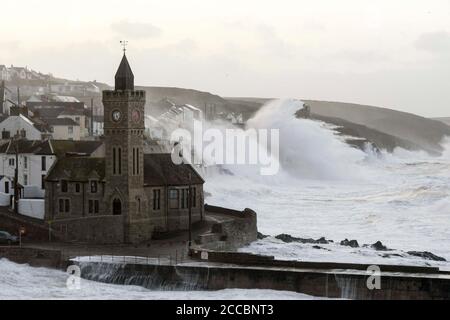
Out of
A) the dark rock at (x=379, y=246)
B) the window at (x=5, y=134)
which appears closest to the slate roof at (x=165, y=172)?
the dark rock at (x=379, y=246)

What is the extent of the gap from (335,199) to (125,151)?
3586 cm

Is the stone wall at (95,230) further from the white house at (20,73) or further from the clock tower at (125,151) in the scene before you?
the white house at (20,73)

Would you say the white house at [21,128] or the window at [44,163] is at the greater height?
the white house at [21,128]

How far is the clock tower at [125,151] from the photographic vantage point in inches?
2110

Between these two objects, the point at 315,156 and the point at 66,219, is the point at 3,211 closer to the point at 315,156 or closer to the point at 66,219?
the point at 66,219

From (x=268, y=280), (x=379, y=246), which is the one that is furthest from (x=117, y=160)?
(x=379, y=246)

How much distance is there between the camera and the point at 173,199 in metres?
57.3

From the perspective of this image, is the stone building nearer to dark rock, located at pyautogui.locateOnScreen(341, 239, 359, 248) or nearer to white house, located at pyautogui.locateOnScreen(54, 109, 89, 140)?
dark rock, located at pyautogui.locateOnScreen(341, 239, 359, 248)

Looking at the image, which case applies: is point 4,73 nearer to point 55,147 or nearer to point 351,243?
point 55,147

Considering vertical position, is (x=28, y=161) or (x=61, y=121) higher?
(x=61, y=121)

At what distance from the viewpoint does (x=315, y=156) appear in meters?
132

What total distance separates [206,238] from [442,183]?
48461 millimetres

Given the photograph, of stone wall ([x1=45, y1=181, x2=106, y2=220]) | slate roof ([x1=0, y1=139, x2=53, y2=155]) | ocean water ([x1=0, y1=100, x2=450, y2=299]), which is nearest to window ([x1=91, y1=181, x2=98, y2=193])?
stone wall ([x1=45, y1=181, x2=106, y2=220])

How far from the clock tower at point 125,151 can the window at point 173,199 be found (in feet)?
9.47
